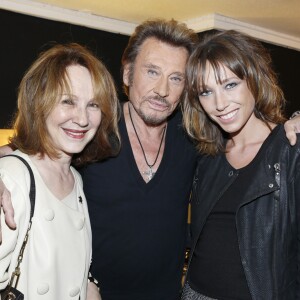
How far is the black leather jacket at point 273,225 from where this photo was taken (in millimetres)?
1896

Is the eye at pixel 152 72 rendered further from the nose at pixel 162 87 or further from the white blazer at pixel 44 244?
the white blazer at pixel 44 244

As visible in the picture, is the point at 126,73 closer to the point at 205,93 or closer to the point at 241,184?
the point at 205,93

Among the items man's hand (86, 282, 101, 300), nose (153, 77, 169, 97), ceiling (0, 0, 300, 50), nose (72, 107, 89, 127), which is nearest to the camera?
nose (72, 107, 89, 127)

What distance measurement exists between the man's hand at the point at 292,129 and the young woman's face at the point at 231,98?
0.85 feet

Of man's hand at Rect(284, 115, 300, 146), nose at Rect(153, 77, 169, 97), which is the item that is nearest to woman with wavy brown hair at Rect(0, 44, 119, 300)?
nose at Rect(153, 77, 169, 97)

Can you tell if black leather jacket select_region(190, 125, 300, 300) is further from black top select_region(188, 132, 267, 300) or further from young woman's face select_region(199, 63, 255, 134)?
young woman's face select_region(199, 63, 255, 134)

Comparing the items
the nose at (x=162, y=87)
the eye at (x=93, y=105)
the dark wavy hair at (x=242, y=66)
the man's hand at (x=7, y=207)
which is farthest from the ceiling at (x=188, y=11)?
the man's hand at (x=7, y=207)

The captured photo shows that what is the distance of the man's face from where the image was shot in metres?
2.62

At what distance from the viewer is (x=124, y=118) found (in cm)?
270

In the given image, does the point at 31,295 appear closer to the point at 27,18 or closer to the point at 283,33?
the point at 27,18

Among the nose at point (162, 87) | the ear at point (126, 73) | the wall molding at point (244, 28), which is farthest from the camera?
the wall molding at point (244, 28)

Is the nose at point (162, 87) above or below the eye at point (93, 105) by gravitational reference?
above

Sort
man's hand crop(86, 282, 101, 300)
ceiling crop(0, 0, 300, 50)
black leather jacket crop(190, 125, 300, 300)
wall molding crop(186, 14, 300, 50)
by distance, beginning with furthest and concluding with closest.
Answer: wall molding crop(186, 14, 300, 50) → ceiling crop(0, 0, 300, 50) → man's hand crop(86, 282, 101, 300) → black leather jacket crop(190, 125, 300, 300)

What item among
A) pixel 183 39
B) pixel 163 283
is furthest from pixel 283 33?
pixel 163 283
